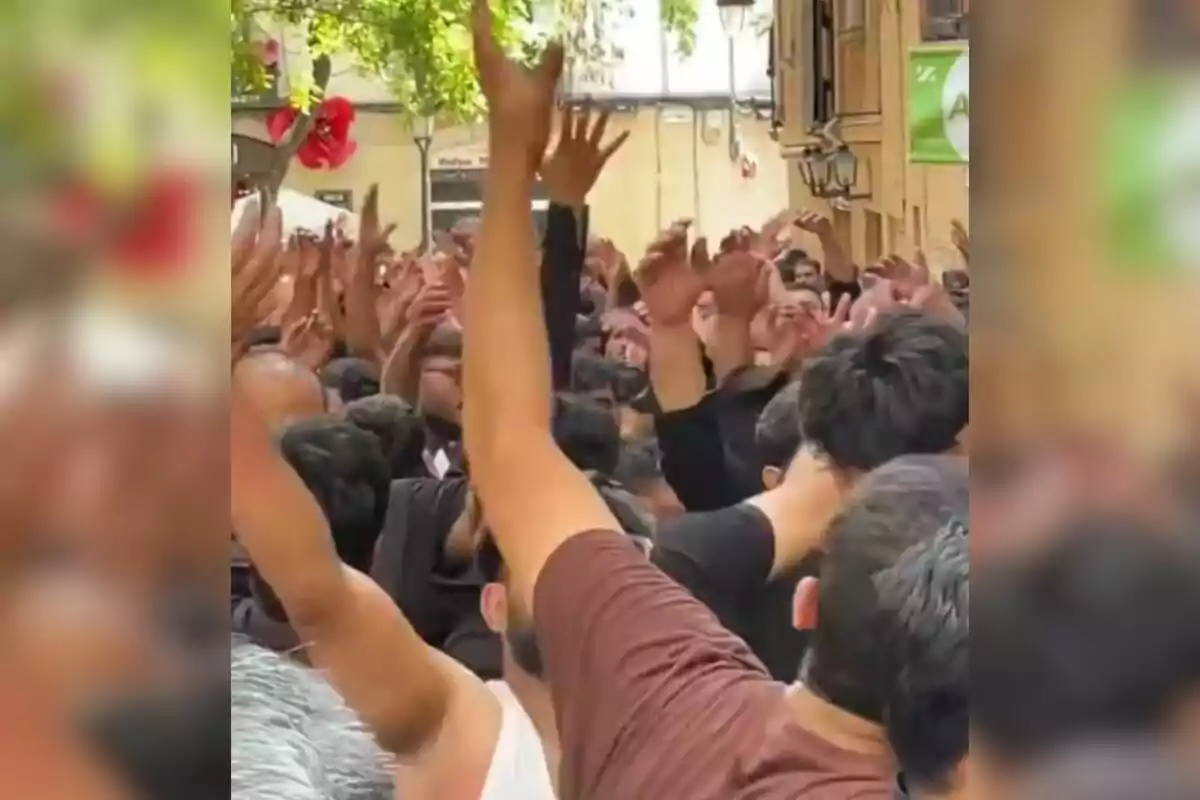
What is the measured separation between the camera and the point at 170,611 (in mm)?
433

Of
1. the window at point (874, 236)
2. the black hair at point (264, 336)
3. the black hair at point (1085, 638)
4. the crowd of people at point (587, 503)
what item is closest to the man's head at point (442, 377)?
the crowd of people at point (587, 503)

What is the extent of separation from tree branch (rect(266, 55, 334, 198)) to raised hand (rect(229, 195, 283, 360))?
0.03 metres

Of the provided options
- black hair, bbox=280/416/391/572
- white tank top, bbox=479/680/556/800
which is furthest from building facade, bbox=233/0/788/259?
white tank top, bbox=479/680/556/800

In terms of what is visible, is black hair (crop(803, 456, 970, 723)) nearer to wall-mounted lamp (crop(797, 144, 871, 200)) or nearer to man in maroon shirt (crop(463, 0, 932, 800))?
man in maroon shirt (crop(463, 0, 932, 800))

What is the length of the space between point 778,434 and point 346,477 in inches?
8.4

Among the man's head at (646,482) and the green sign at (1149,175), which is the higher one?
the green sign at (1149,175)

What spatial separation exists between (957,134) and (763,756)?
0.27m

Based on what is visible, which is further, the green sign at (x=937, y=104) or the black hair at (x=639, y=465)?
the black hair at (x=639, y=465)

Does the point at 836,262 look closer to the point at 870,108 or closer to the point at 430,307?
the point at 870,108

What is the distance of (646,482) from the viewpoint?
2.59 ft

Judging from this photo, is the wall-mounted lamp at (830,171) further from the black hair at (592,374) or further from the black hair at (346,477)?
the black hair at (346,477)

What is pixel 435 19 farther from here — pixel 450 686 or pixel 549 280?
pixel 450 686

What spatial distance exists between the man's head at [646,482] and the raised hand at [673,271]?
8 centimetres

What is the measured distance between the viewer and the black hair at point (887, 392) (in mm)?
679
